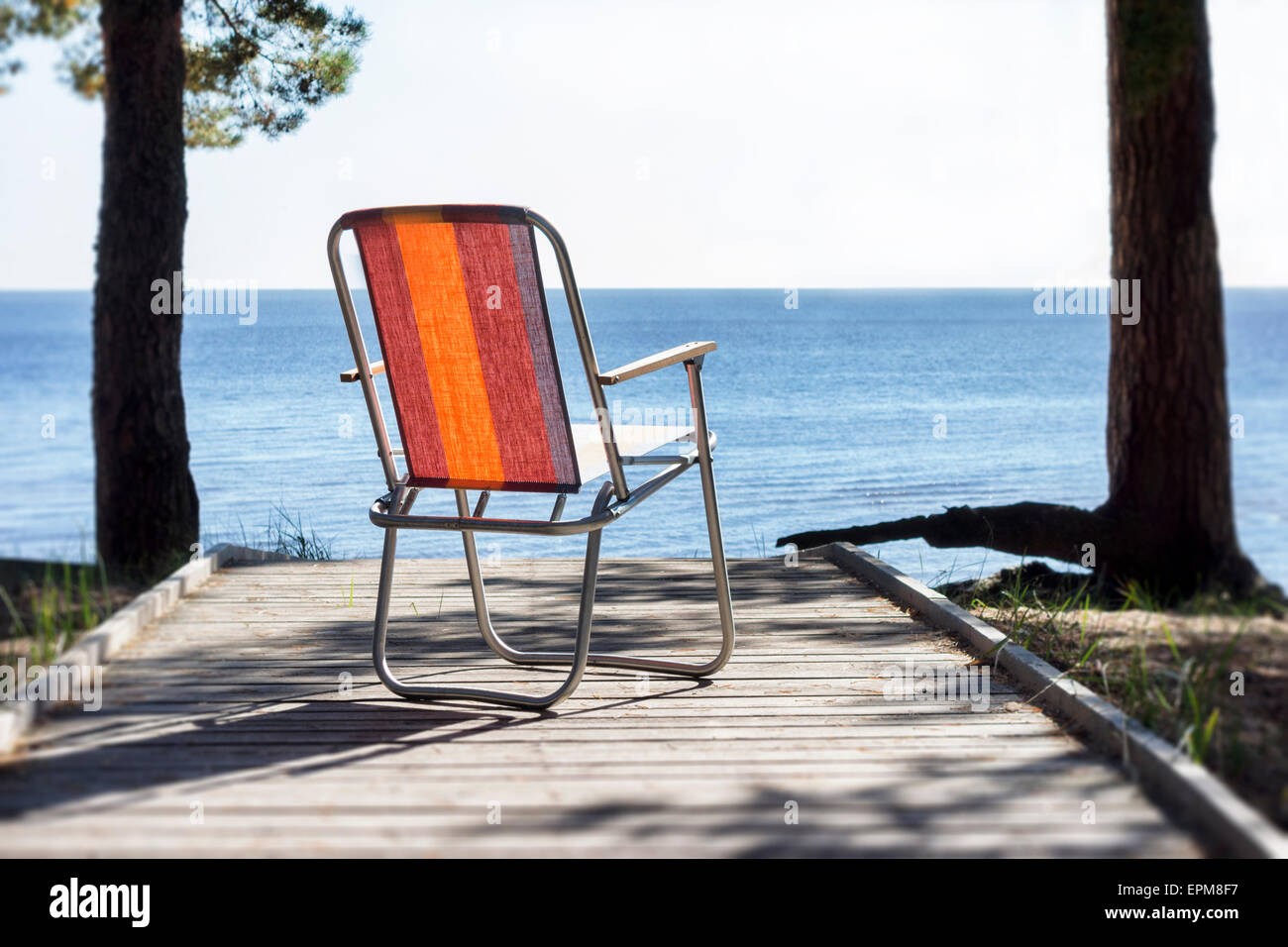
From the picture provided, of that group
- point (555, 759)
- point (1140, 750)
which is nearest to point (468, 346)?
point (555, 759)

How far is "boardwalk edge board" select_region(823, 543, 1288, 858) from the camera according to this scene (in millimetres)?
1772

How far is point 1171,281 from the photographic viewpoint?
16.8 feet

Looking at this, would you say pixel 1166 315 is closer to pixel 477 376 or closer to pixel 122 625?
pixel 477 376

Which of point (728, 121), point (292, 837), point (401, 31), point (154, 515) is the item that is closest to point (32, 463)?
point (154, 515)

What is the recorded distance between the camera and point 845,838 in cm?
183

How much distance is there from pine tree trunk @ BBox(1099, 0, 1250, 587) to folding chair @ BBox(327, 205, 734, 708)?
3285 millimetres

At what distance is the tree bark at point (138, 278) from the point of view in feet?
13.8

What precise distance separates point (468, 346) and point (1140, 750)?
1.52 metres

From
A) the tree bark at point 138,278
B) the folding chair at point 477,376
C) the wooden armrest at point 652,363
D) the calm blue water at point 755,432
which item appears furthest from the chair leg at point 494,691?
the tree bark at point 138,278

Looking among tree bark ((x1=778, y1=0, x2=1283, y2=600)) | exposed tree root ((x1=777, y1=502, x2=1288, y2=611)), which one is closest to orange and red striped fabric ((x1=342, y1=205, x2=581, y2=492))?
exposed tree root ((x1=777, y1=502, x2=1288, y2=611))

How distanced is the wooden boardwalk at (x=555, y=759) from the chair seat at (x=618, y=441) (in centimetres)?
53

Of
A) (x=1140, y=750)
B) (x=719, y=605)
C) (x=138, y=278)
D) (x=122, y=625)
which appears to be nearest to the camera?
(x=1140, y=750)
